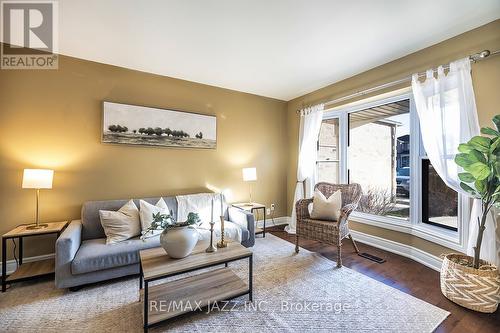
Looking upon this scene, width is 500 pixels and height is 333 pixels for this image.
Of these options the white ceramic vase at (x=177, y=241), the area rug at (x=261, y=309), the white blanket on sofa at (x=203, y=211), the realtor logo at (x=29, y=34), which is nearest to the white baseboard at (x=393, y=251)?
the area rug at (x=261, y=309)

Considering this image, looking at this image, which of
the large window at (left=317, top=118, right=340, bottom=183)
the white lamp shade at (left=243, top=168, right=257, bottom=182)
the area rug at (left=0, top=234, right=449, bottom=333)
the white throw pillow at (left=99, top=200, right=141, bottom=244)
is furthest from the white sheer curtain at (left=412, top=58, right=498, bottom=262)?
the white throw pillow at (left=99, top=200, right=141, bottom=244)

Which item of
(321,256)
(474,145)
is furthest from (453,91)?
(321,256)

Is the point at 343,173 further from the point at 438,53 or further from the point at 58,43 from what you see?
the point at 58,43

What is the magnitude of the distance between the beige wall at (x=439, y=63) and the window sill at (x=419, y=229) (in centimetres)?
7

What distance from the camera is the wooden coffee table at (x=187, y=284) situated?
1.55m

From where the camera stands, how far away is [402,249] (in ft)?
9.12

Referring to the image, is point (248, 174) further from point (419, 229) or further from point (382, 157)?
point (419, 229)

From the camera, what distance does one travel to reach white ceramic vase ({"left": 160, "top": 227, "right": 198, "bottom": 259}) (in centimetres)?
170

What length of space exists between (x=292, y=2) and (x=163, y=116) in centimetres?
223

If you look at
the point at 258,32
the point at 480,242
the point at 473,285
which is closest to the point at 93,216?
the point at 258,32

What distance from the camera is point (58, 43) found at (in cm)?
237

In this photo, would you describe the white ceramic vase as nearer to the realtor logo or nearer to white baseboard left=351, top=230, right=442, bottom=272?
the realtor logo

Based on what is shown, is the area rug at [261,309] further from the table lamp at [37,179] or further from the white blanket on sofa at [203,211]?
the table lamp at [37,179]

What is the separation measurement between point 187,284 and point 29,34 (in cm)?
305
